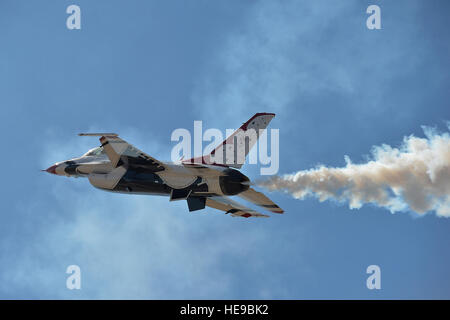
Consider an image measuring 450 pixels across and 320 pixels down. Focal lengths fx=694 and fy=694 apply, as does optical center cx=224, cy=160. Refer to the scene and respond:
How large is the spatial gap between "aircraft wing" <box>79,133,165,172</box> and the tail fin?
1787 millimetres

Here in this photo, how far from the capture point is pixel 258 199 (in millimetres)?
33469

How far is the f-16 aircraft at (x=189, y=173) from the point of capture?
32.3 meters

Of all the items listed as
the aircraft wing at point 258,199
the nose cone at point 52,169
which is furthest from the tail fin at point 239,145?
the nose cone at point 52,169

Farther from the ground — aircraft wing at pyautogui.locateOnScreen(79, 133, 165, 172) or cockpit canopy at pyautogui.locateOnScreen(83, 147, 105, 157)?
cockpit canopy at pyautogui.locateOnScreen(83, 147, 105, 157)

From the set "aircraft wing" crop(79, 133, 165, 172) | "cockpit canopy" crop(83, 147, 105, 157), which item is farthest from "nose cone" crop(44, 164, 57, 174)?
"aircraft wing" crop(79, 133, 165, 172)

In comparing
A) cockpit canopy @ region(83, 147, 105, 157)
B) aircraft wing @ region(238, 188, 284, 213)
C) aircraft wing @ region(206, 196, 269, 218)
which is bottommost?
aircraft wing @ region(238, 188, 284, 213)

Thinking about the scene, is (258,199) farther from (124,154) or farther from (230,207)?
(124,154)

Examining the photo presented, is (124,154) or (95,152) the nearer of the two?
(124,154)

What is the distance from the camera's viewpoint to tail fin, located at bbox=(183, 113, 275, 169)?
33.2 m

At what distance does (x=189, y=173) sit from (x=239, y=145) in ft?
9.30

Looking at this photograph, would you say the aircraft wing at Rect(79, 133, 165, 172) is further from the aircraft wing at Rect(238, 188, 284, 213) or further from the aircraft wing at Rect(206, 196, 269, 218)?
the aircraft wing at Rect(206, 196, 269, 218)

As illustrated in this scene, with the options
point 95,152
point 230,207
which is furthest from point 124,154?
point 230,207
